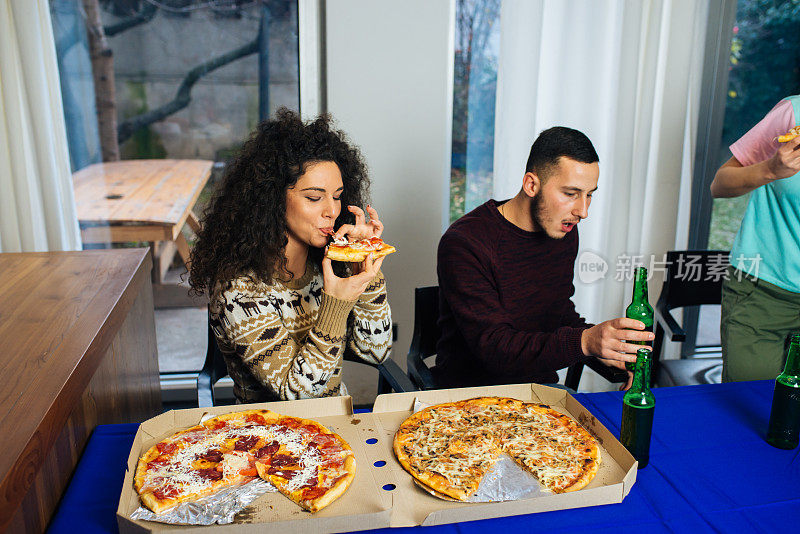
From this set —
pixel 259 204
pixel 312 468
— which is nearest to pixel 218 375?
pixel 259 204

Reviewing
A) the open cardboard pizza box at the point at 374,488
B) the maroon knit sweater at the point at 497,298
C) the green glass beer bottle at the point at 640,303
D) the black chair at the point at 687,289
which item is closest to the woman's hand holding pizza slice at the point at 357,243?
the maroon knit sweater at the point at 497,298

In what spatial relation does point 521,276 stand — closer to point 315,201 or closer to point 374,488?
point 315,201

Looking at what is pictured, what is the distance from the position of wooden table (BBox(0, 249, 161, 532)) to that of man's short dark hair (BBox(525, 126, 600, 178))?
133cm

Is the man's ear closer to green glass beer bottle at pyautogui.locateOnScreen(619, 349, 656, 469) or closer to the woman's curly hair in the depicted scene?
the woman's curly hair

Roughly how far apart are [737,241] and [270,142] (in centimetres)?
161

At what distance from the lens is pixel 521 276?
2111 mm

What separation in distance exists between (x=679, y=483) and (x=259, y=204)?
1.25 metres

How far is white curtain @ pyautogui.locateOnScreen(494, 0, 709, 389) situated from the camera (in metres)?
2.86

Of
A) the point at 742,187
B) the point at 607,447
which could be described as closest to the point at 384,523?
the point at 607,447

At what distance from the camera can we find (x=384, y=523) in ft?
3.57

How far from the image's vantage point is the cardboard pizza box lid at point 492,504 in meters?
1.12

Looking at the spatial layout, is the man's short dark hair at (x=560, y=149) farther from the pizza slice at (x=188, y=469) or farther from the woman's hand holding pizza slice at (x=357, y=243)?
the pizza slice at (x=188, y=469)

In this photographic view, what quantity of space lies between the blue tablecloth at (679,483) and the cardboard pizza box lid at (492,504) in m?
0.02

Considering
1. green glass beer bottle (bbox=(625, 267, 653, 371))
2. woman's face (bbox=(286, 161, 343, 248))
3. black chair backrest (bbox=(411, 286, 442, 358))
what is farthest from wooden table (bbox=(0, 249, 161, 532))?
green glass beer bottle (bbox=(625, 267, 653, 371))
